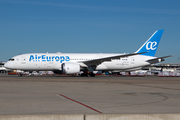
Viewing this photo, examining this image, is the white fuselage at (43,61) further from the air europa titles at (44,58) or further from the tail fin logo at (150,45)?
the tail fin logo at (150,45)

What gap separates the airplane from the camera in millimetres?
35922

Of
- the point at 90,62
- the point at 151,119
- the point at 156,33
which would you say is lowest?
the point at 151,119

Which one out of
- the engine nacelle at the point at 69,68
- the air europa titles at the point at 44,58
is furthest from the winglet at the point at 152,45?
the air europa titles at the point at 44,58

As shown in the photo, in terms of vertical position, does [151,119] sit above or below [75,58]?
below

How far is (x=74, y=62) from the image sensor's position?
126ft

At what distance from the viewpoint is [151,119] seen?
5984 mm

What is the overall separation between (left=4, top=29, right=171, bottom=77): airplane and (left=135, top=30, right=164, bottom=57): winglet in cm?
98

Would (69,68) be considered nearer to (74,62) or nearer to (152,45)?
(74,62)

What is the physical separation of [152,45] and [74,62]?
46.1 feet

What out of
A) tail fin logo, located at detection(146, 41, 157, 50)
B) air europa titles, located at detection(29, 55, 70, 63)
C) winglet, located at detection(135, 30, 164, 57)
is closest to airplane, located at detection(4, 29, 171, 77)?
air europa titles, located at detection(29, 55, 70, 63)

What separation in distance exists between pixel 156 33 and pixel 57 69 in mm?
18496

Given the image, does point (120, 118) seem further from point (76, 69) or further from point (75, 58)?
point (75, 58)

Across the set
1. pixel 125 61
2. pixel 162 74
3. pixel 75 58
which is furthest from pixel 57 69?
pixel 162 74

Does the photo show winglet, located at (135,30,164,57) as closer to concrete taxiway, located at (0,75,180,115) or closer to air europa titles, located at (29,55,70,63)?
air europa titles, located at (29,55,70,63)
